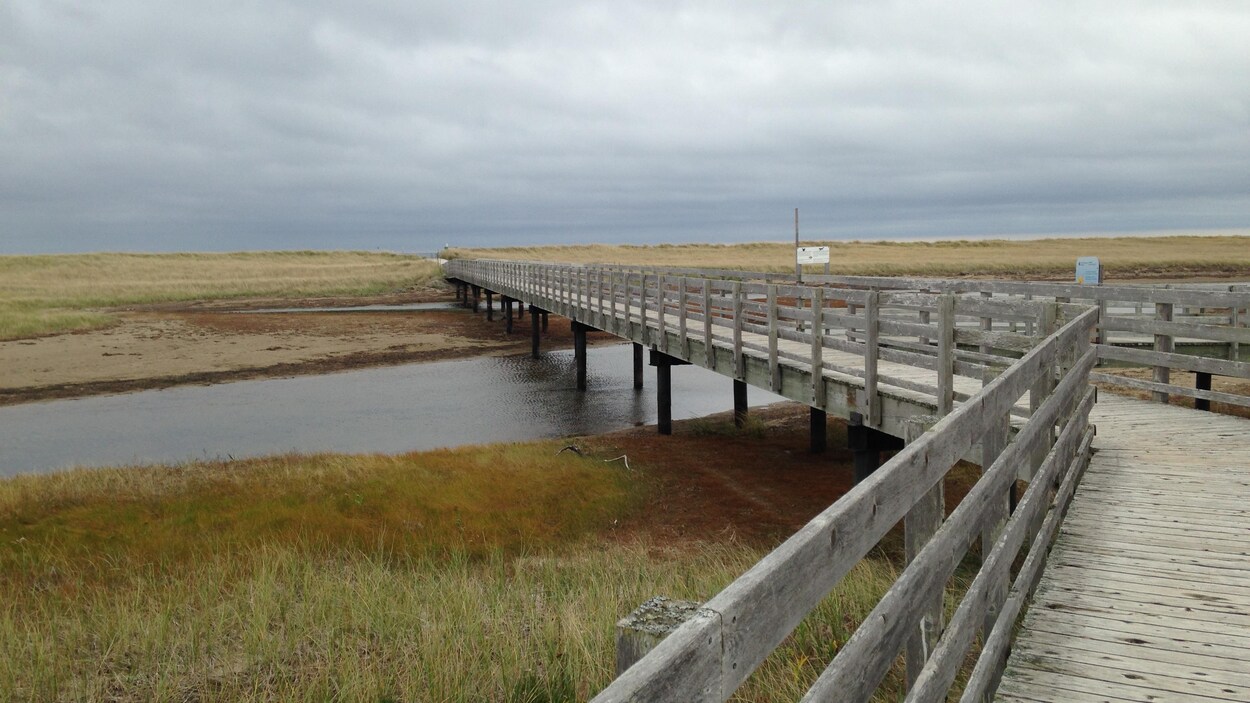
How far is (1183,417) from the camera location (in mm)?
9922

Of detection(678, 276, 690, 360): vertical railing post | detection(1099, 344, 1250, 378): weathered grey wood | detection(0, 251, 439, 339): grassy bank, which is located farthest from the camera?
detection(0, 251, 439, 339): grassy bank

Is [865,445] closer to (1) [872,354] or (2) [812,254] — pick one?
(1) [872,354]

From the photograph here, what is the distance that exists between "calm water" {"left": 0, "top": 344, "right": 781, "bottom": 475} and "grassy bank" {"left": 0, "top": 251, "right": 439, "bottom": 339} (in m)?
16.1

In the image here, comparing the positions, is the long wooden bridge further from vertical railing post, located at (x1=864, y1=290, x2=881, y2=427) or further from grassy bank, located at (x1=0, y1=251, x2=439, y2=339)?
grassy bank, located at (x1=0, y1=251, x2=439, y2=339)

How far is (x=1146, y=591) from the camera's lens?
4.88 metres

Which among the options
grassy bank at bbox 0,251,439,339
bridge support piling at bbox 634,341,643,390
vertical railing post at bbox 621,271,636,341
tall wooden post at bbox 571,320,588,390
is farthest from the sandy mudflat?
vertical railing post at bbox 621,271,636,341

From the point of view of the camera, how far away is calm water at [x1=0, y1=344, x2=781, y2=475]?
1834cm

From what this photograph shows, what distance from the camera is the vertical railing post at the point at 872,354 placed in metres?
9.77

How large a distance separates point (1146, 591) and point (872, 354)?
5135 mm

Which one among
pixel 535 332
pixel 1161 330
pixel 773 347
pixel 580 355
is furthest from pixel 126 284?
pixel 1161 330

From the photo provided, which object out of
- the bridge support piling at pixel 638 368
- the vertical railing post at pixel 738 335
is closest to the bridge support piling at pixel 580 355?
the bridge support piling at pixel 638 368

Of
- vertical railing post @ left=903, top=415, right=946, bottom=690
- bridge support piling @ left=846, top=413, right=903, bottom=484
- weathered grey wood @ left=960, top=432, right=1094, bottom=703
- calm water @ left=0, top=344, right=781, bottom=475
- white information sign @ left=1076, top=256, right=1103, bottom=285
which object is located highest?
white information sign @ left=1076, top=256, right=1103, bottom=285

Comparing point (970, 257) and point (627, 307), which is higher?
point (970, 257)

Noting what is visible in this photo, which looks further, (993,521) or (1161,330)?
(1161,330)
